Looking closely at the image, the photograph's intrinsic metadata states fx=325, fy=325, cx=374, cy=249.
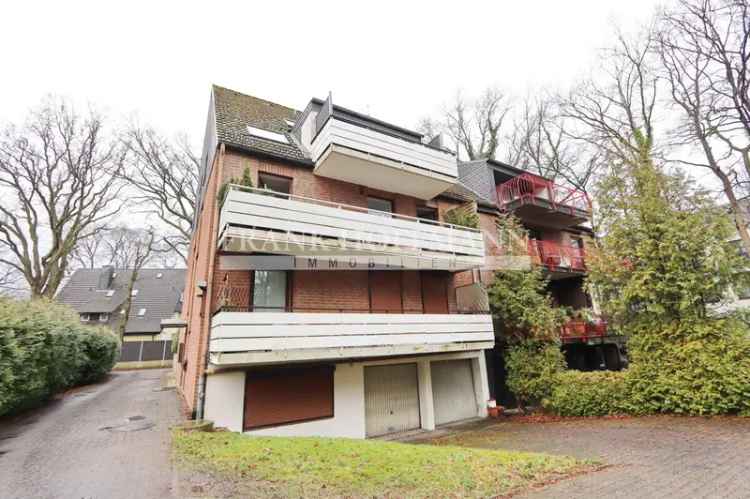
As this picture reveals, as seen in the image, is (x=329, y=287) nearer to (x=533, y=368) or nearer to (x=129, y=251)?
(x=533, y=368)

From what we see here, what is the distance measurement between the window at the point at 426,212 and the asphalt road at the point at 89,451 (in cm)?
958

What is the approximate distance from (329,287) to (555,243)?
1106 cm

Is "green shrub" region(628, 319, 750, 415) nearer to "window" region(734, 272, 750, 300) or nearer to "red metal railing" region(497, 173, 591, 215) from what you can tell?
"window" region(734, 272, 750, 300)

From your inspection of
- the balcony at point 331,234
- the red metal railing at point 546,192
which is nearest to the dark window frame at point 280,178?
the balcony at point 331,234

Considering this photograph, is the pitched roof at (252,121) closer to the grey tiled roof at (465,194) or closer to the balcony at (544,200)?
the grey tiled roof at (465,194)

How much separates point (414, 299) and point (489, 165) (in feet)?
27.5

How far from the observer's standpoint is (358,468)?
15.9ft

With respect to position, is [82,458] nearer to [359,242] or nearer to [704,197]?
[359,242]

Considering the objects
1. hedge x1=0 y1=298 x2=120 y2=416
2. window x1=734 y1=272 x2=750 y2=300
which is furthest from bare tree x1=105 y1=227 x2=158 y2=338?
window x1=734 y1=272 x2=750 y2=300

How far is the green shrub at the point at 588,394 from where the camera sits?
8672 millimetres

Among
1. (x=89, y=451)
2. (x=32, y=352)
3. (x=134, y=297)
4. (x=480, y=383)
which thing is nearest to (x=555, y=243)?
(x=480, y=383)

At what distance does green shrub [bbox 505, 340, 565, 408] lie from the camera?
10039 mm

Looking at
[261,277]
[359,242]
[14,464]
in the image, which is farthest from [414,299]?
[14,464]

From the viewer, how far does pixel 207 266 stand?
27.5 ft
